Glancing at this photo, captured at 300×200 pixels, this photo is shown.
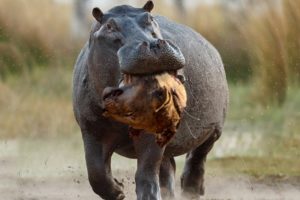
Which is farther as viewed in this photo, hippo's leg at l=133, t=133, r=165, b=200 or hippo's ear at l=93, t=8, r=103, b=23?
hippo's leg at l=133, t=133, r=165, b=200

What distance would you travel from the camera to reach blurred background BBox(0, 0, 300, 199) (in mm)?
13484

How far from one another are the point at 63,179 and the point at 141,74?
21.5 ft

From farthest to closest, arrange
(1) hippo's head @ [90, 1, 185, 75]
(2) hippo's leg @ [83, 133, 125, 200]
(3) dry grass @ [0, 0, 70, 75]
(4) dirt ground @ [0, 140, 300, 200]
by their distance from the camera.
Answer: (3) dry grass @ [0, 0, 70, 75] → (4) dirt ground @ [0, 140, 300, 200] → (2) hippo's leg @ [83, 133, 125, 200] → (1) hippo's head @ [90, 1, 185, 75]

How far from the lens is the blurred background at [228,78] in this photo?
44.2 ft

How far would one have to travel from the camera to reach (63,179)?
41.0 ft

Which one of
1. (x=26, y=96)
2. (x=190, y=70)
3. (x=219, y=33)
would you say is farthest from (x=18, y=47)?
(x=190, y=70)

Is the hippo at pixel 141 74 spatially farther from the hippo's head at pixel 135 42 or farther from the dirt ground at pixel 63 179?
the dirt ground at pixel 63 179

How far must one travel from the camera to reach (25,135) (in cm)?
1399

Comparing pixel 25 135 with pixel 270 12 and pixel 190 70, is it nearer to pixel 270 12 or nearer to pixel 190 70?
pixel 270 12

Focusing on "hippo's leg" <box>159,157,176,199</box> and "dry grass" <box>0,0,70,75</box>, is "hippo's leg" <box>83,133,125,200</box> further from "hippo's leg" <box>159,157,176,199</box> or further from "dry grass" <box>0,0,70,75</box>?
"dry grass" <box>0,0,70,75</box>

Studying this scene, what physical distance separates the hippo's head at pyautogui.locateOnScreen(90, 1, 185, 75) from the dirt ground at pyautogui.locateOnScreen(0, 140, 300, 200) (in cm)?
443

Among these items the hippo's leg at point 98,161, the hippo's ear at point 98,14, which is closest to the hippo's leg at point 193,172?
the hippo's leg at point 98,161

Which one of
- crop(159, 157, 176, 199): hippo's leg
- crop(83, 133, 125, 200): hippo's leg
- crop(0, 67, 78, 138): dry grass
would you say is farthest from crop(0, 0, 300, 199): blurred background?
crop(83, 133, 125, 200): hippo's leg

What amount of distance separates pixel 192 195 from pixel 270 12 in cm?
648
